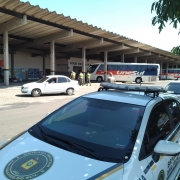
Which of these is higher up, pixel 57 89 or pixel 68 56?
pixel 68 56

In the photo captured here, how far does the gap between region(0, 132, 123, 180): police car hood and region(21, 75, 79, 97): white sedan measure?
41.3ft

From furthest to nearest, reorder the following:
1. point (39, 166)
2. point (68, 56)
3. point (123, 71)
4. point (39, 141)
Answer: point (68, 56)
point (123, 71)
point (39, 141)
point (39, 166)

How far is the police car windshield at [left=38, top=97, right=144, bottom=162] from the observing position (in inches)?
82.1

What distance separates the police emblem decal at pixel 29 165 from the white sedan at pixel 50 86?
1277 cm

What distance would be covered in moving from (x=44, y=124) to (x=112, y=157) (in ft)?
3.91

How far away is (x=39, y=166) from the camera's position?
5.91 ft

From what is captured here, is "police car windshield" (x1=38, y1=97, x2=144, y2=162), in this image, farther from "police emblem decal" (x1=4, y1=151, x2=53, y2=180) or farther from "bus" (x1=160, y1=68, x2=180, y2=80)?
"bus" (x1=160, y1=68, x2=180, y2=80)

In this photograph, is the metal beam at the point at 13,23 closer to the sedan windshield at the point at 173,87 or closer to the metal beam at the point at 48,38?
the metal beam at the point at 48,38

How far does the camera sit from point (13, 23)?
18.7 metres

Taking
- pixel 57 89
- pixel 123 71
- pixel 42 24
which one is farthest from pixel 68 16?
pixel 123 71

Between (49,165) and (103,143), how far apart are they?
65 centimetres

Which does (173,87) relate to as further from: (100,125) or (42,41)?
(42,41)

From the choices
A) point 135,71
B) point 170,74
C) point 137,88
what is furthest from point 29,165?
point 170,74

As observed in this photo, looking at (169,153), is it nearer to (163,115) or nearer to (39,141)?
(163,115)
